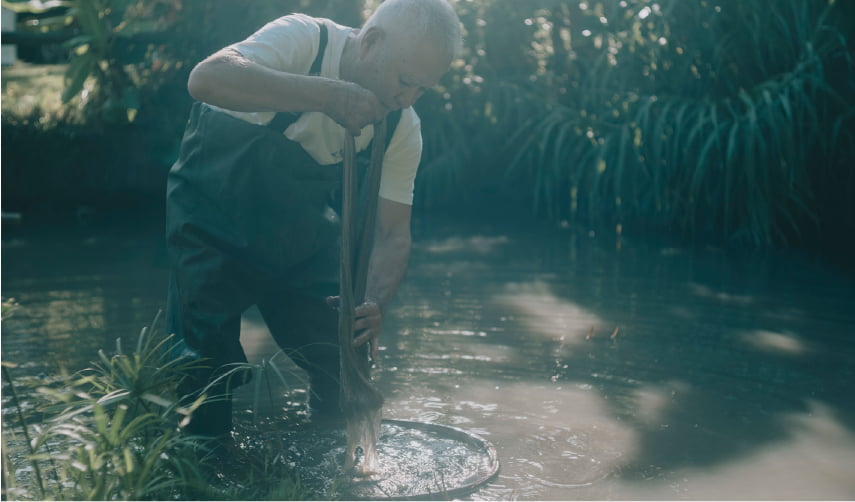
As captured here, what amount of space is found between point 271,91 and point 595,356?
2.30m

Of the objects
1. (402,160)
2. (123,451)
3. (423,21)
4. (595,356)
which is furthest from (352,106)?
(595,356)

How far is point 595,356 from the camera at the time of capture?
14.0 ft

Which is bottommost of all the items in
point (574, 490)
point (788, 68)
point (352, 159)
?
point (574, 490)

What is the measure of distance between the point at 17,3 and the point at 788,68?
281 inches

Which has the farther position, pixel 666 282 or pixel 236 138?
pixel 666 282

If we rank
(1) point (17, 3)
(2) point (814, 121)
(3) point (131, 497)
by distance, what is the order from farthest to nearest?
(1) point (17, 3), (2) point (814, 121), (3) point (131, 497)

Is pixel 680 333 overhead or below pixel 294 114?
below

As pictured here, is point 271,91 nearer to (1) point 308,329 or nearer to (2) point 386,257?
(2) point 386,257

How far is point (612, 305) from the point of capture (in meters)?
5.28

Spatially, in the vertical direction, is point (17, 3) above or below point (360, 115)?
above

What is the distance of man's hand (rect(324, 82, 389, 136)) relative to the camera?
2.54m

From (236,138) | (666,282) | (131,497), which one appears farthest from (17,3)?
(131,497)

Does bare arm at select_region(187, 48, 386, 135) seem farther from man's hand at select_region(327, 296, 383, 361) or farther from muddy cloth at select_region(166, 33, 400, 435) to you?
man's hand at select_region(327, 296, 383, 361)

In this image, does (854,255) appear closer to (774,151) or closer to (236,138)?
(774,151)
